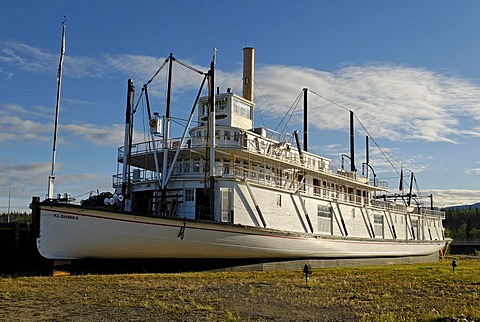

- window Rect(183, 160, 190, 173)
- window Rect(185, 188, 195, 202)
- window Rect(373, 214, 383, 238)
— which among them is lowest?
window Rect(373, 214, 383, 238)

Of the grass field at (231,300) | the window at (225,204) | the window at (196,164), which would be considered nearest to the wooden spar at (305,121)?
the window at (196,164)

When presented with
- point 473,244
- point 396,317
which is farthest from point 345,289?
point 473,244

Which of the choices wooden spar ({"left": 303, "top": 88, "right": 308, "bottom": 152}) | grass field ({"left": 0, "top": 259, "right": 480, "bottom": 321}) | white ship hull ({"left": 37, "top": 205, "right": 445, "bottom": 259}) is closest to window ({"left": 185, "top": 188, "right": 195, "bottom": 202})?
white ship hull ({"left": 37, "top": 205, "right": 445, "bottom": 259})

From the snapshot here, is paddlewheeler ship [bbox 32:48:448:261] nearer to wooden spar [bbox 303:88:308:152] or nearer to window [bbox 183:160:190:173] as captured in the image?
window [bbox 183:160:190:173]

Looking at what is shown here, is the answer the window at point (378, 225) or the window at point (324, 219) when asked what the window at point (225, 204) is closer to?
the window at point (324, 219)

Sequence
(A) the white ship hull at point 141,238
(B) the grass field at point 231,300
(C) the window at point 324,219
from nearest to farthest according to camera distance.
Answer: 1. (B) the grass field at point 231,300
2. (A) the white ship hull at point 141,238
3. (C) the window at point 324,219

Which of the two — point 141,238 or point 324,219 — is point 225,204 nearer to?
point 141,238

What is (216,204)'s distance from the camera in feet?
87.6

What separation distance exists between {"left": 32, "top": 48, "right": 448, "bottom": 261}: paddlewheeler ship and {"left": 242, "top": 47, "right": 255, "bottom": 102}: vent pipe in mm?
71

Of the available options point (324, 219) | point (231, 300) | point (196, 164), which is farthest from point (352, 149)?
point (231, 300)

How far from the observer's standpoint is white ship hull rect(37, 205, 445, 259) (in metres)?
22.1

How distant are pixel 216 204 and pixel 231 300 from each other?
1228cm

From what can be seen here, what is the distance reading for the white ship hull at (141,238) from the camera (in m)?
22.1

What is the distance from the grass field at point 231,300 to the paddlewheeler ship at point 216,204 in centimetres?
298
